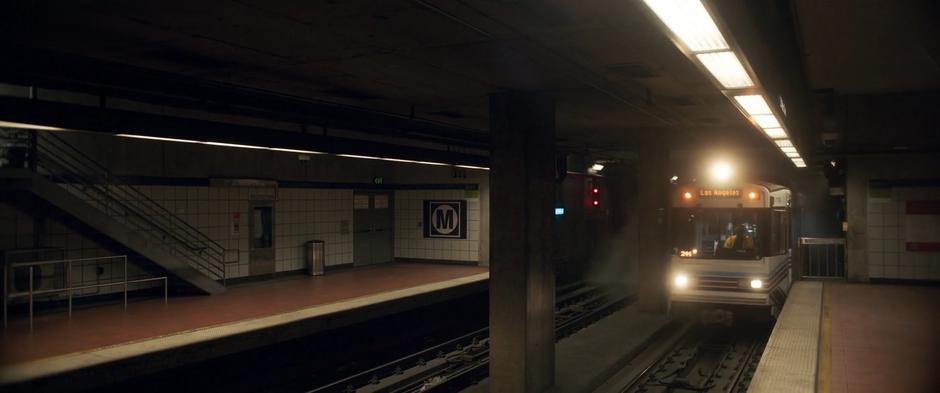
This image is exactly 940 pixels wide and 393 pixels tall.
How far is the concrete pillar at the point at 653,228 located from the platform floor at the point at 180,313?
4688mm

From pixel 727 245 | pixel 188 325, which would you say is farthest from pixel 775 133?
pixel 188 325

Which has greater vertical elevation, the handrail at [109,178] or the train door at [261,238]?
the handrail at [109,178]

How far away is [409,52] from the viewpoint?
5902 millimetres

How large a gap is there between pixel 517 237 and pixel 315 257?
941 cm

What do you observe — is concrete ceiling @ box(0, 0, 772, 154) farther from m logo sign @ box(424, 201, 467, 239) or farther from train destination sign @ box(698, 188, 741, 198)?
m logo sign @ box(424, 201, 467, 239)

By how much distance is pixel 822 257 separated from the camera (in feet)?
51.9

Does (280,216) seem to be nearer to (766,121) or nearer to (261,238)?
(261,238)

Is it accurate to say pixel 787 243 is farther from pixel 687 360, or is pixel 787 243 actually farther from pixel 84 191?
pixel 84 191

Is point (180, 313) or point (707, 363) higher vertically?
point (180, 313)

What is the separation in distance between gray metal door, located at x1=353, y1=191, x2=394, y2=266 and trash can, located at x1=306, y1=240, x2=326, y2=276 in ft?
6.11

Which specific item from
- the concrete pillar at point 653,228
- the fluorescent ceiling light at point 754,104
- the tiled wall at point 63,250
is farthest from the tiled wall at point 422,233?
the fluorescent ceiling light at point 754,104

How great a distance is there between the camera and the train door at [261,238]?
14984 mm

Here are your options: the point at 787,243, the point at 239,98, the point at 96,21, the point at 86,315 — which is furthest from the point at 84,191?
the point at 787,243

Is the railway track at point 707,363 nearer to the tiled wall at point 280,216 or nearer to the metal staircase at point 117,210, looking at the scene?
the metal staircase at point 117,210
